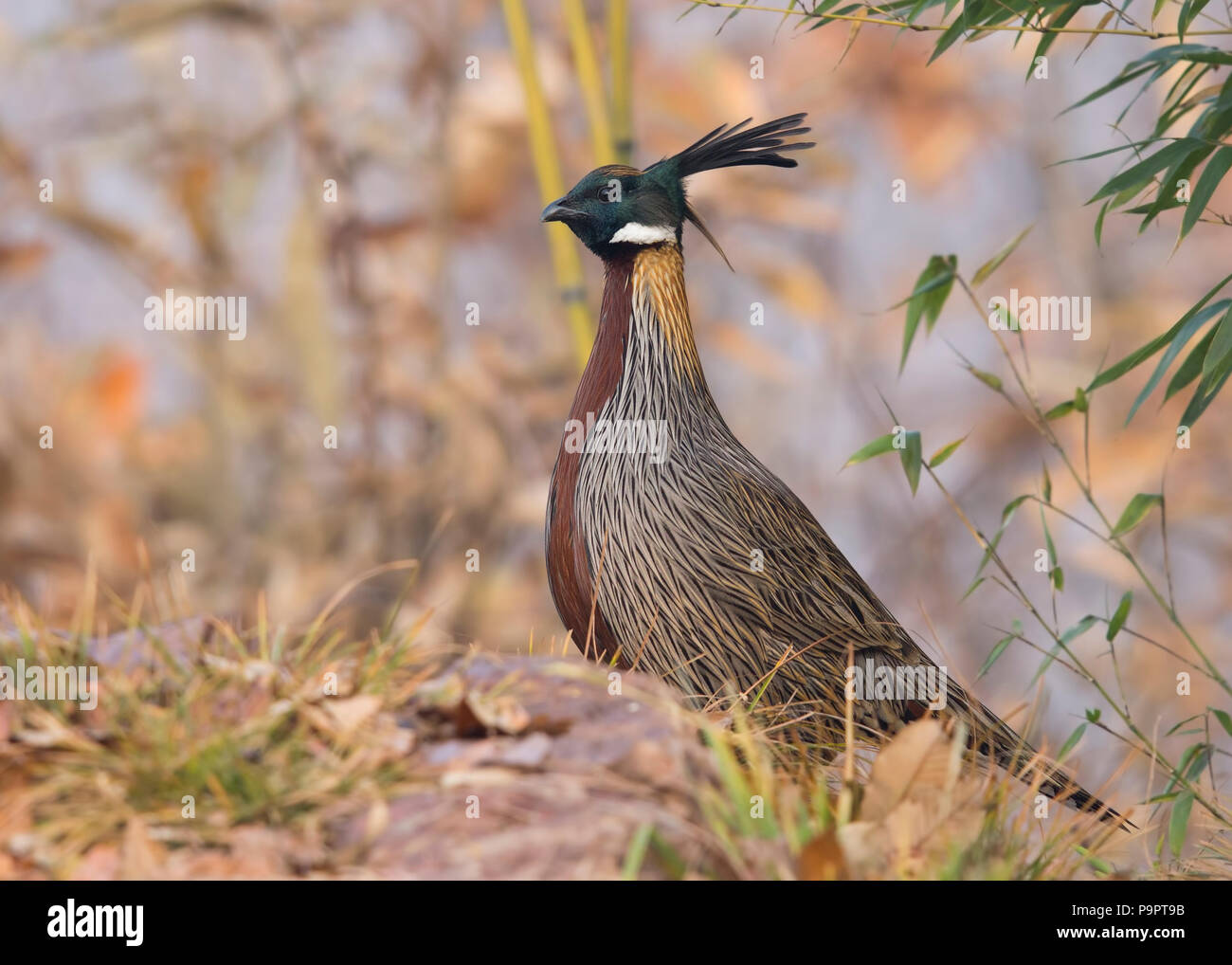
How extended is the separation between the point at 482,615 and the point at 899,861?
291 cm

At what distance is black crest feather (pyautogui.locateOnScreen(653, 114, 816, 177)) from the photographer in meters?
3.02

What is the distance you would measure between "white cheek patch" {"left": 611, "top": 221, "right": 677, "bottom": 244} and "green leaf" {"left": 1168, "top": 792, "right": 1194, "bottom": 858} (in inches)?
64.9

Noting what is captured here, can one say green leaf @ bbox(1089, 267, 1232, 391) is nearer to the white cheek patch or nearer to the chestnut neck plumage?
the chestnut neck plumage

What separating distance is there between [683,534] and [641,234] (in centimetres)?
71

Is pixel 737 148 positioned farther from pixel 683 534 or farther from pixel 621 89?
pixel 683 534

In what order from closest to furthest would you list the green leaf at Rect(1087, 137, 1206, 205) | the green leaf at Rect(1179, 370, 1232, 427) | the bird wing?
the green leaf at Rect(1087, 137, 1206, 205) < the green leaf at Rect(1179, 370, 1232, 427) < the bird wing

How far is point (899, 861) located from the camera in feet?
7.04

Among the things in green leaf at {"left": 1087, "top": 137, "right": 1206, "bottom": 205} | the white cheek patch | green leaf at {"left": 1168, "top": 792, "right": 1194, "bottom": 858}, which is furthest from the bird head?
green leaf at {"left": 1168, "top": 792, "right": 1194, "bottom": 858}

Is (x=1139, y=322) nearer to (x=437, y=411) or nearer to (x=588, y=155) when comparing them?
(x=588, y=155)

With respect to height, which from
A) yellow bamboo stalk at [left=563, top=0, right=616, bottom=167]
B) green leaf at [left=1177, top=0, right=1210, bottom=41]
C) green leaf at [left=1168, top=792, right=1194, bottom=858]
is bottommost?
green leaf at [left=1168, top=792, right=1194, bottom=858]
